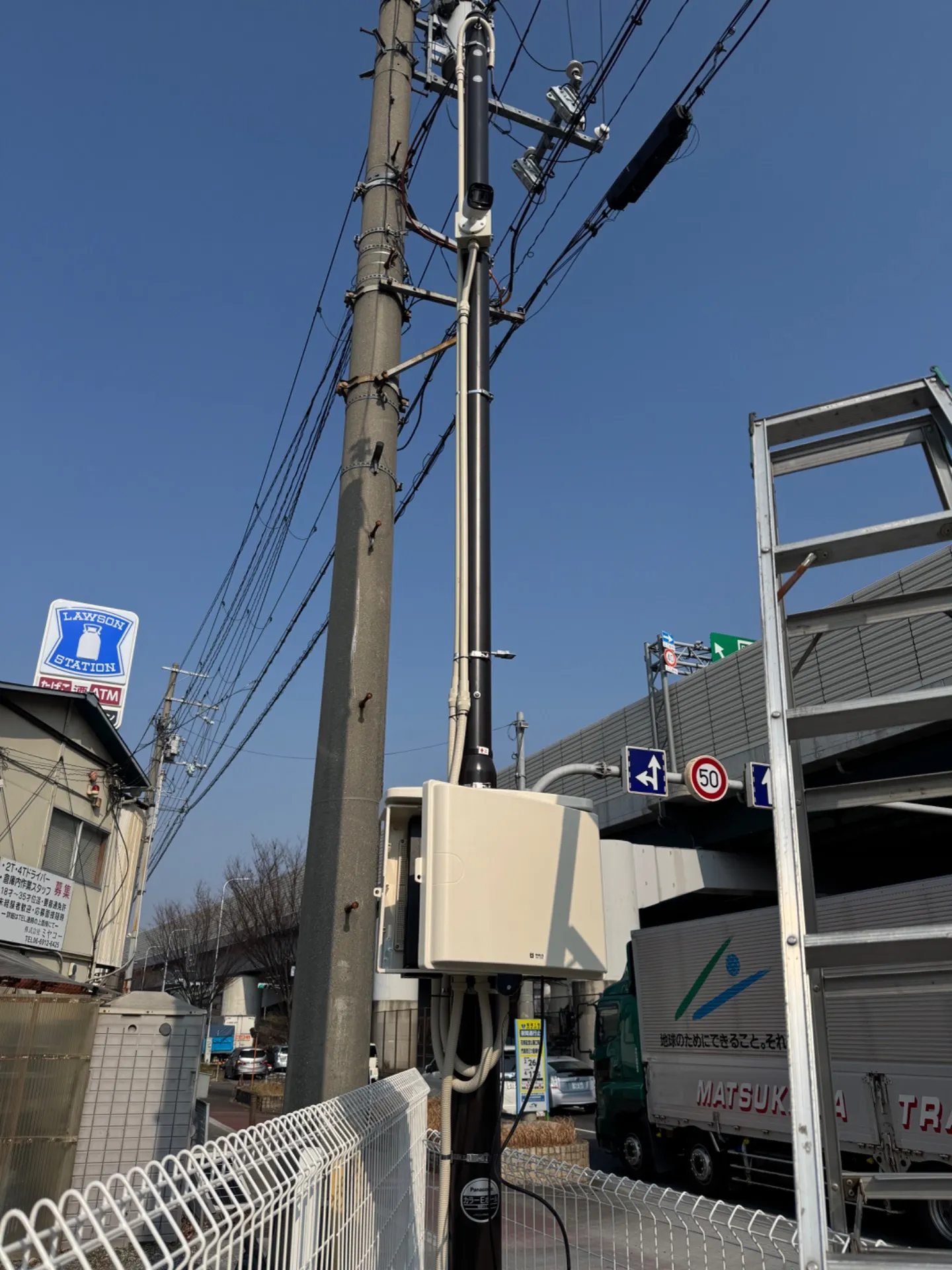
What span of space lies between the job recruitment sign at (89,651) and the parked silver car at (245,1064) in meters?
26.8

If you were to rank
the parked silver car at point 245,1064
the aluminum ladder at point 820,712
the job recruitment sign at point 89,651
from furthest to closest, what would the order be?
the parked silver car at point 245,1064 < the job recruitment sign at point 89,651 < the aluminum ladder at point 820,712

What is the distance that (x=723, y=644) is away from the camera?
32031 mm

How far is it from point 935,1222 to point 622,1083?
7.28 m

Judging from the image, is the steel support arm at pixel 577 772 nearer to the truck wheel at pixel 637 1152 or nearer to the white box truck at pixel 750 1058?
the white box truck at pixel 750 1058

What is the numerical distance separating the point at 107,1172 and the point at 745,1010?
27.2ft

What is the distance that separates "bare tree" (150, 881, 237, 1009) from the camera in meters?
54.4

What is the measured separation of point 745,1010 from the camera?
12578 mm

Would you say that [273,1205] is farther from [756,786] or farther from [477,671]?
[756,786]

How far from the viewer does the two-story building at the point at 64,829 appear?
618 inches

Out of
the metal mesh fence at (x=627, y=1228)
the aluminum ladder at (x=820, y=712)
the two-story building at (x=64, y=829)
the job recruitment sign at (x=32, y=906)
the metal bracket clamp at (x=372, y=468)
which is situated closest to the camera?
the aluminum ladder at (x=820, y=712)

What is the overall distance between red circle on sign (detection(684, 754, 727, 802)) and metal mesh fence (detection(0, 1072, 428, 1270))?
925 cm

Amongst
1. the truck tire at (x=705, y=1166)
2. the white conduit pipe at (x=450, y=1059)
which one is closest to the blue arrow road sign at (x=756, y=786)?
the truck tire at (x=705, y=1166)

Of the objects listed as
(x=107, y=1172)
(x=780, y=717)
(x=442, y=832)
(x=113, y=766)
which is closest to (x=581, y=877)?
(x=442, y=832)

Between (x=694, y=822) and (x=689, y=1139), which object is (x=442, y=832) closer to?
(x=689, y=1139)
